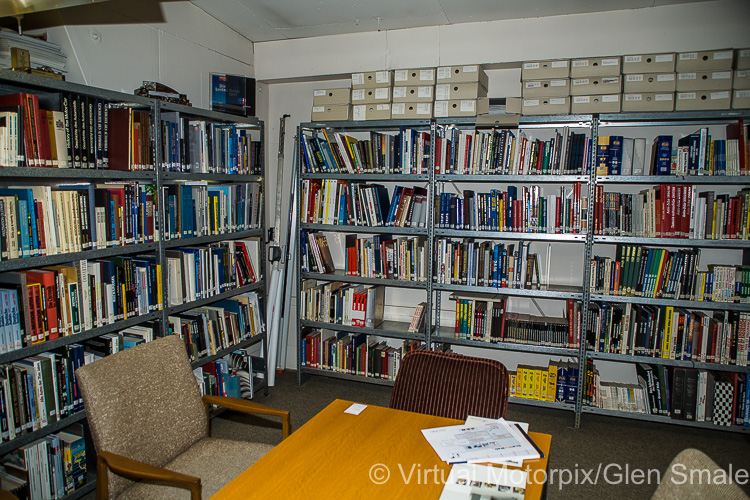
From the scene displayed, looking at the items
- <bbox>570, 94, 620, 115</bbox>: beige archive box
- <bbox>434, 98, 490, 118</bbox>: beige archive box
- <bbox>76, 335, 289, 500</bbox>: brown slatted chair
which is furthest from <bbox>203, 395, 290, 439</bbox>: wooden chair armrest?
<bbox>570, 94, 620, 115</bbox>: beige archive box

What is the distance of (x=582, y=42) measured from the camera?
348cm

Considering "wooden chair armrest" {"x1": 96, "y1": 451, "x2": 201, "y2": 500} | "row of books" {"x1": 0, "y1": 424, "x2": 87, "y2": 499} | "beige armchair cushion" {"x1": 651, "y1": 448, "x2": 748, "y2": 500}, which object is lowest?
"row of books" {"x1": 0, "y1": 424, "x2": 87, "y2": 499}

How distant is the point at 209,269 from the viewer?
3264mm

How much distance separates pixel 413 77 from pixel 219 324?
7.45 feet

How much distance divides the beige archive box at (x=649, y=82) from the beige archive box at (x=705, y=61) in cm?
7

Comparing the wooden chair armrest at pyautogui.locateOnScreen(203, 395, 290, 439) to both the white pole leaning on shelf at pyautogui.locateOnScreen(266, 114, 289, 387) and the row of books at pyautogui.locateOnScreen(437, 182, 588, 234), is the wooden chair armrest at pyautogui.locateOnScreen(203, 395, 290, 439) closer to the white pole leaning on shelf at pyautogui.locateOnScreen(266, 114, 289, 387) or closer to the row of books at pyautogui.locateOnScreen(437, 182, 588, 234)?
the white pole leaning on shelf at pyautogui.locateOnScreen(266, 114, 289, 387)

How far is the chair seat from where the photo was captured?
180 cm

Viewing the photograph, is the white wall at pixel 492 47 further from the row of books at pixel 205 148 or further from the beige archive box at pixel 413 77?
the row of books at pixel 205 148

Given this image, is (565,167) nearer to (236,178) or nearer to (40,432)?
(236,178)

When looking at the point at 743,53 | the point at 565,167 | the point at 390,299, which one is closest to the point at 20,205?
the point at 390,299

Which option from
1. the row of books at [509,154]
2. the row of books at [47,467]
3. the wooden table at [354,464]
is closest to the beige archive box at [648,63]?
the row of books at [509,154]

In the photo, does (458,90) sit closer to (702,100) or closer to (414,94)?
(414,94)

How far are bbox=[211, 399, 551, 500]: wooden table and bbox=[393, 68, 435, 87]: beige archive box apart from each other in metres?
2.53

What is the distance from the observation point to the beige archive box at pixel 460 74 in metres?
3.42
